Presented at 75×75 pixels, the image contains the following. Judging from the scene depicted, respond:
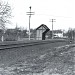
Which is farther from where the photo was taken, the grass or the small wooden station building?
the small wooden station building

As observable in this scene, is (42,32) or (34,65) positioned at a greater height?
(42,32)

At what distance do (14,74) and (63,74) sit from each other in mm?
2116

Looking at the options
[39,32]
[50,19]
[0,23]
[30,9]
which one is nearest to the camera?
[0,23]

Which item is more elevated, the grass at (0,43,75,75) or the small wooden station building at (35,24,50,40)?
the small wooden station building at (35,24,50,40)

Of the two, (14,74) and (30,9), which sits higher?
(30,9)

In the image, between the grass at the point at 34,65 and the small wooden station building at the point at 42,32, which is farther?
the small wooden station building at the point at 42,32

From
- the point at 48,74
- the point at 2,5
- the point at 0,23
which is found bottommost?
the point at 48,74

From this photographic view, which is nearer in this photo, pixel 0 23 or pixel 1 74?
pixel 1 74

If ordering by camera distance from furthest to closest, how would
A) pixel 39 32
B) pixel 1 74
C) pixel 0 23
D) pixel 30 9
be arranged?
pixel 39 32 < pixel 30 9 < pixel 0 23 < pixel 1 74

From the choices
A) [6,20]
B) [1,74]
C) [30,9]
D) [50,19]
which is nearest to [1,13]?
[6,20]

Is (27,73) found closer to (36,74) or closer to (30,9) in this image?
(36,74)

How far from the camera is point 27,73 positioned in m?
8.32

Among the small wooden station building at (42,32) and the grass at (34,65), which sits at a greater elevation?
the small wooden station building at (42,32)

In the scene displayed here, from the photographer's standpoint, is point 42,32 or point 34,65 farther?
point 42,32
